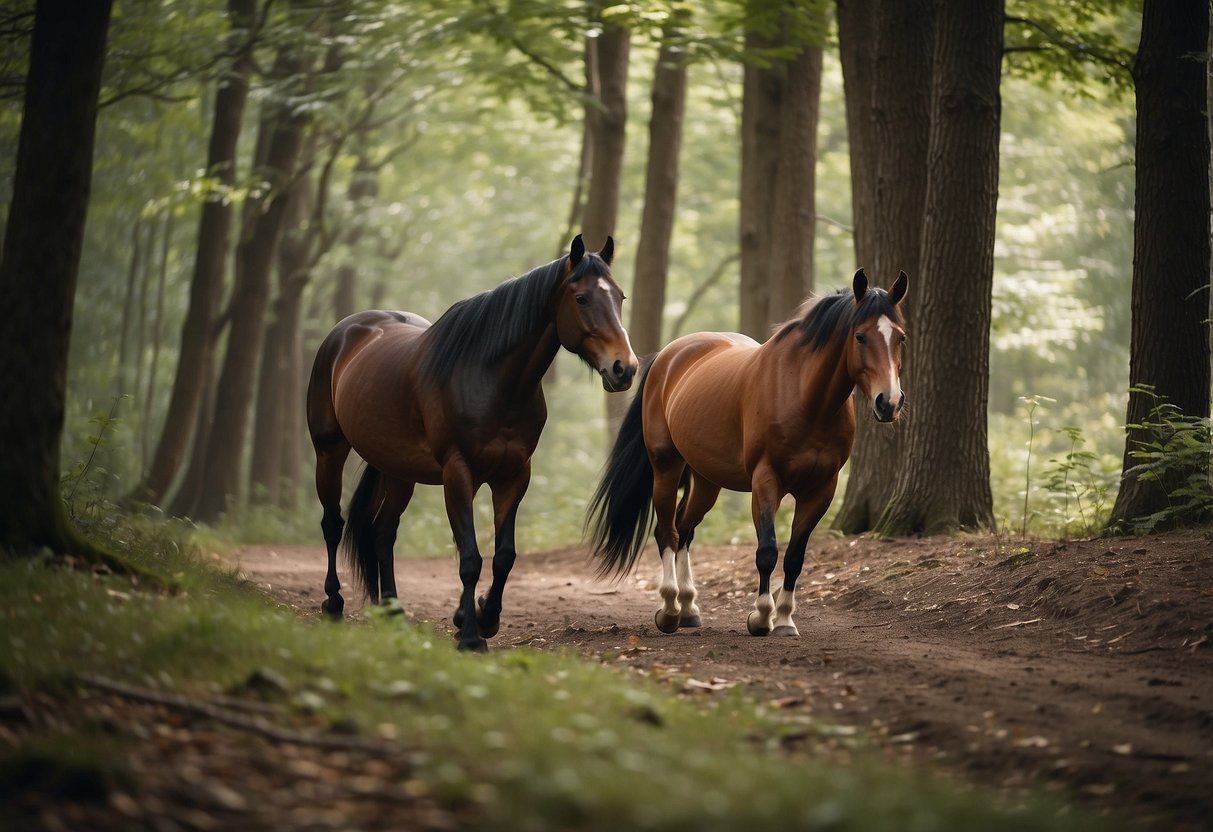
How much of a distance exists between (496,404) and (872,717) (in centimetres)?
343

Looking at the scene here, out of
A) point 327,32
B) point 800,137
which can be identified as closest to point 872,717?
point 800,137

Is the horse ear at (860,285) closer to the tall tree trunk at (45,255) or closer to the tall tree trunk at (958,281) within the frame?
the tall tree trunk at (958,281)

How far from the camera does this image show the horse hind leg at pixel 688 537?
29.9 feet

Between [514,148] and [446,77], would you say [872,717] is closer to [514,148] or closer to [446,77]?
[446,77]

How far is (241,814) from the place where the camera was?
367 cm

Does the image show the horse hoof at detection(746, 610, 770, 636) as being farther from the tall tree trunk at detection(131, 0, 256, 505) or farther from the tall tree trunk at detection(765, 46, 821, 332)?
the tall tree trunk at detection(131, 0, 256, 505)

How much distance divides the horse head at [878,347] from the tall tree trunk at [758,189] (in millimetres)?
8583

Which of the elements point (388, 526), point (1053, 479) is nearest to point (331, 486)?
point (388, 526)

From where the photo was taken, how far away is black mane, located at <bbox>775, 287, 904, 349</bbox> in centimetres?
794

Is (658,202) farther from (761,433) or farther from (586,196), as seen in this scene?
(761,433)

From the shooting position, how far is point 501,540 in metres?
7.97

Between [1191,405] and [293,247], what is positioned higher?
[293,247]

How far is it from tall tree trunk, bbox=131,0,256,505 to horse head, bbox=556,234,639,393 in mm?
11225

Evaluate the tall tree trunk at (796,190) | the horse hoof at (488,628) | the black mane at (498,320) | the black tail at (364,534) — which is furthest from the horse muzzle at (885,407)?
the tall tree trunk at (796,190)
